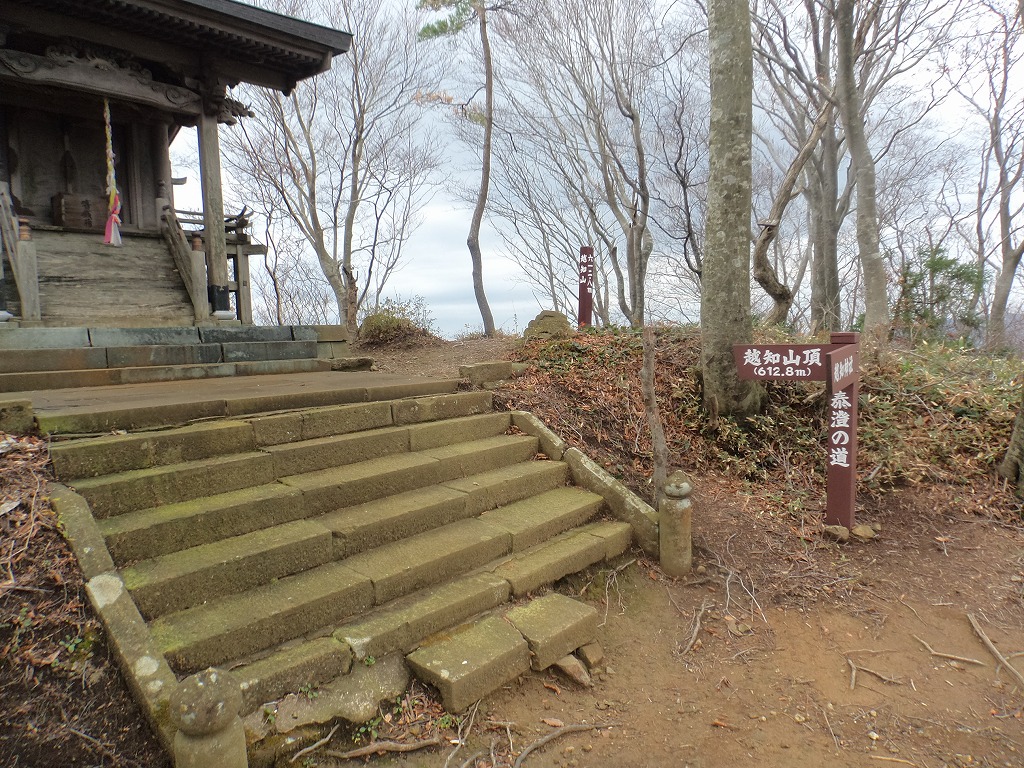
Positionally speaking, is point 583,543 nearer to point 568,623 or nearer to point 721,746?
point 568,623

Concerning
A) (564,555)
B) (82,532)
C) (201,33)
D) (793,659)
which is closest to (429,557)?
(564,555)

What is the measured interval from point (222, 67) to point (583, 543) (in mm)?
9195

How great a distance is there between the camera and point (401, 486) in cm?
406

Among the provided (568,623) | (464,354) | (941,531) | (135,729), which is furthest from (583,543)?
(464,354)

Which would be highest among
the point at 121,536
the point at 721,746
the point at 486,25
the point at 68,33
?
the point at 486,25

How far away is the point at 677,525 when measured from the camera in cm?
412

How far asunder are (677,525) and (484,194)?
1256 centimetres

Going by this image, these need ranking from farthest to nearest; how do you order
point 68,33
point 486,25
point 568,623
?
point 486,25 < point 68,33 < point 568,623

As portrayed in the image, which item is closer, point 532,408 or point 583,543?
point 583,543

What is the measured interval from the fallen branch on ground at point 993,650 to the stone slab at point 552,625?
2.37 metres

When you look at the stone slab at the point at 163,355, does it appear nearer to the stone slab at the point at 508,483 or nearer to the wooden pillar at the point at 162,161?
the stone slab at the point at 508,483

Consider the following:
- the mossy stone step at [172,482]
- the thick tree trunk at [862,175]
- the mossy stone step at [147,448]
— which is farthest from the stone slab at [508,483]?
the thick tree trunk at [862,175]

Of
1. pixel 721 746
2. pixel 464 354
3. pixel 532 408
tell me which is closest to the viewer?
pixel 721 746

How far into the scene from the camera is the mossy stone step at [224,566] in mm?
2701
